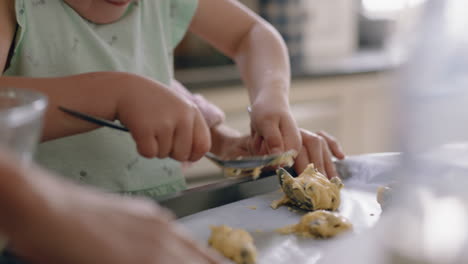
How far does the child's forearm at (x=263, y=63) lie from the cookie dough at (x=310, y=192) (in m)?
0.16

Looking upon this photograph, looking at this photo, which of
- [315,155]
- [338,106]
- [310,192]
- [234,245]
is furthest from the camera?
[338,106]

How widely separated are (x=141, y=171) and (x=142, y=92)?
0.30m

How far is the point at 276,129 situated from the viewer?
0.75 metres

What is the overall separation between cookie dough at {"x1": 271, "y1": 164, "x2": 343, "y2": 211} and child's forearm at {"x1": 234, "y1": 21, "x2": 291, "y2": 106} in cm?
16

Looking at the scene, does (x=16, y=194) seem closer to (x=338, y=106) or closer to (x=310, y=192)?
(x=310, y=192)

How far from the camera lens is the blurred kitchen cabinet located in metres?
1.74

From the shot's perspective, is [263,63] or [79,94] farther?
[263,63]

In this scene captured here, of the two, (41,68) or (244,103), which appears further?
(244,103)

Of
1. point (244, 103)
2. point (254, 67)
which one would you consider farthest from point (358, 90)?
point (254, 67)

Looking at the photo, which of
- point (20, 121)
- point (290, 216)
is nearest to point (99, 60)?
point (290, 216)

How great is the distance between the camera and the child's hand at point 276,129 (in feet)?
2.44

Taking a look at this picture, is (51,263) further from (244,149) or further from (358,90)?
(358,90)

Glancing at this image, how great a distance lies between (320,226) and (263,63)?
1.23ft

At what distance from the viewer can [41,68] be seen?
2.42 ft
